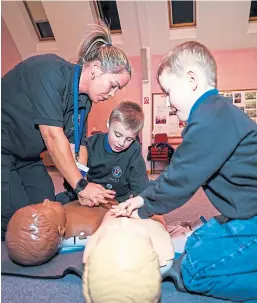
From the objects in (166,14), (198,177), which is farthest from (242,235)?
(166,14)

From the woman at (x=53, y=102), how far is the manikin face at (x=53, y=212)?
0.17 metres

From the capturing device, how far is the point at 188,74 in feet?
3.50

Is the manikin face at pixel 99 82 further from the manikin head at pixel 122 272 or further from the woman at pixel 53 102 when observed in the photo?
the manikin head at pixel 122 272

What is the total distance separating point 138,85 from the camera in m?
6.16

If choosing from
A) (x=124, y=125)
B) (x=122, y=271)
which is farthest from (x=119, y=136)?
(x=122, y=271)

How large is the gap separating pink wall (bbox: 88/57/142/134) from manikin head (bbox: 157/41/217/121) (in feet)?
16.6

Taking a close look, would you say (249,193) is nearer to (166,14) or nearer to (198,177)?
(198,177)

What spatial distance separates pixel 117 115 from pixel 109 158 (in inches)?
10.3

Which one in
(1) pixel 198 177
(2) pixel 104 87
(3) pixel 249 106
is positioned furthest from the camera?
(3) pixel 249 106

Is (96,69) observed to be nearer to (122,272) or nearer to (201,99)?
(201,99)

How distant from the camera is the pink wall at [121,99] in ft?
20.2

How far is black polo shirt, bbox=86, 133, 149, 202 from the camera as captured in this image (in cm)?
192

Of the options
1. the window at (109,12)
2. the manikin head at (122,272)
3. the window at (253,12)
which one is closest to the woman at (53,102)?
the manikin head at (122,272)

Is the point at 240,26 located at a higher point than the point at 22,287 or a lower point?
lower
